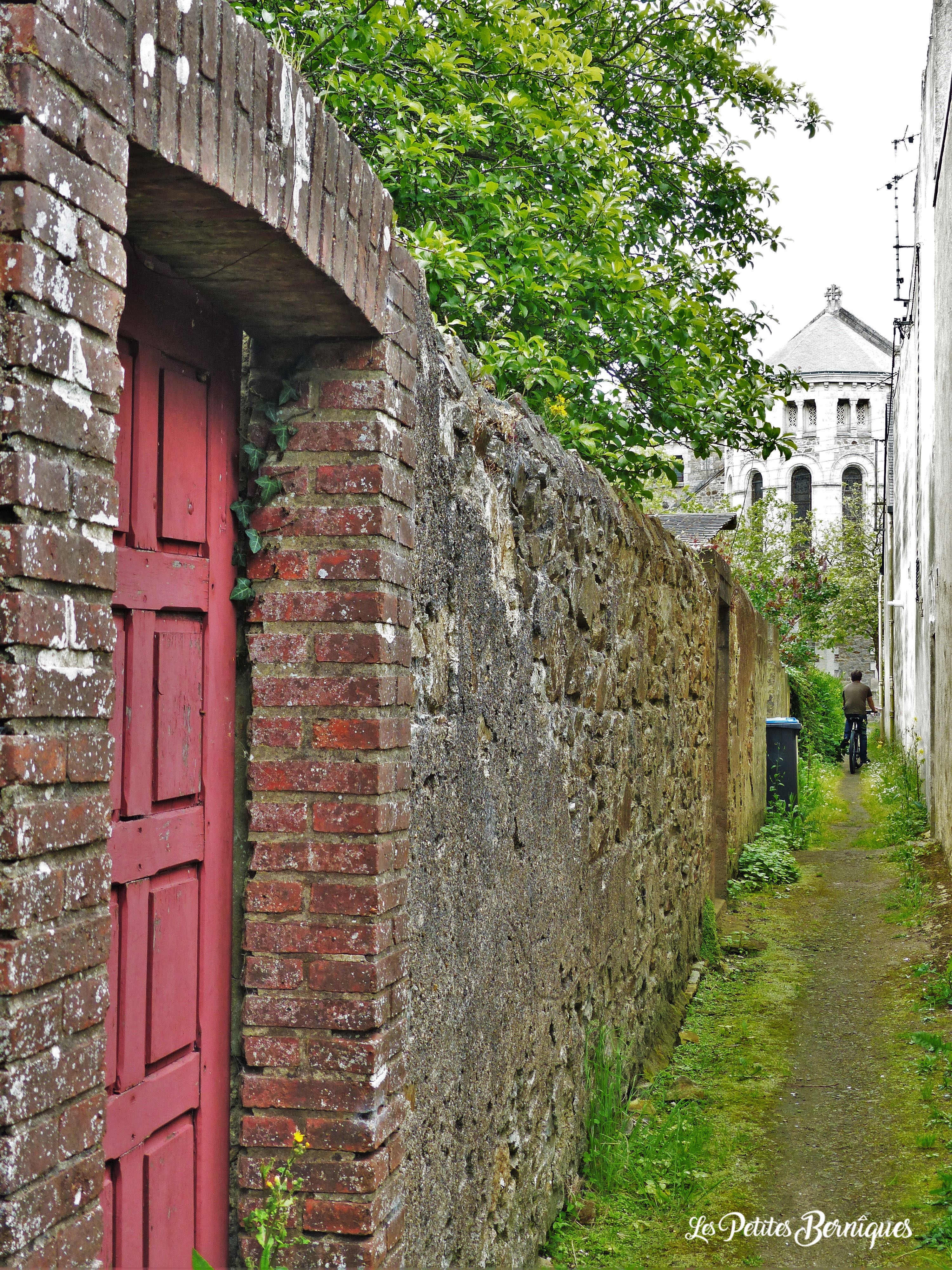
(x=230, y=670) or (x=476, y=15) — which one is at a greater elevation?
(x=476, y=15)

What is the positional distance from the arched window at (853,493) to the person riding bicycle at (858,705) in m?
15.5

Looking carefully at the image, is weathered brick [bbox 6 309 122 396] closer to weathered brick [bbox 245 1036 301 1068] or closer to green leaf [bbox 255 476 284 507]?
green leaf [bbox 255 476 284 507]

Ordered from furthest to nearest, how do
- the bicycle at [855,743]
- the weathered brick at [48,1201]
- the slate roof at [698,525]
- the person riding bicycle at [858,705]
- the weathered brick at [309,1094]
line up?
1. the bicycle at [855,743]
2. the person riding bicycle at [858,705]
3. the slate roof at [698,525]
4. the weathered brick at [309,1094]
5. the weathered brick at [48,1201]

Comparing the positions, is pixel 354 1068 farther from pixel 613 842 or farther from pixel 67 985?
pixel 613 842

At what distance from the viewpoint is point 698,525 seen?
34.5ft

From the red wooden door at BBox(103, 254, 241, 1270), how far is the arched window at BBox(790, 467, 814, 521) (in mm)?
44076

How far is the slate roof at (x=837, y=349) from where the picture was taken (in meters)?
44.3

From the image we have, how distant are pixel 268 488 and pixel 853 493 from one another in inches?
1426

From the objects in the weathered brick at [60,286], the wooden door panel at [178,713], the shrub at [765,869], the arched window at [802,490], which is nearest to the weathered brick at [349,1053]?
the wooden door panel at [178,713]

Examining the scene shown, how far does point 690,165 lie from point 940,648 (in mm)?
4416

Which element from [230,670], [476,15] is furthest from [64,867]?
[476,15]

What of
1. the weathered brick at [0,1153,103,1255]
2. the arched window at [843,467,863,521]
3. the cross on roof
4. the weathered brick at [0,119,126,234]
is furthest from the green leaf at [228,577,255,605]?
the cross on roof

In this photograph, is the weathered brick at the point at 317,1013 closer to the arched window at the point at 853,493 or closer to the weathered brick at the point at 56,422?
the weathered brick at the point at 56,422

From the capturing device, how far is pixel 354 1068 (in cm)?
205
